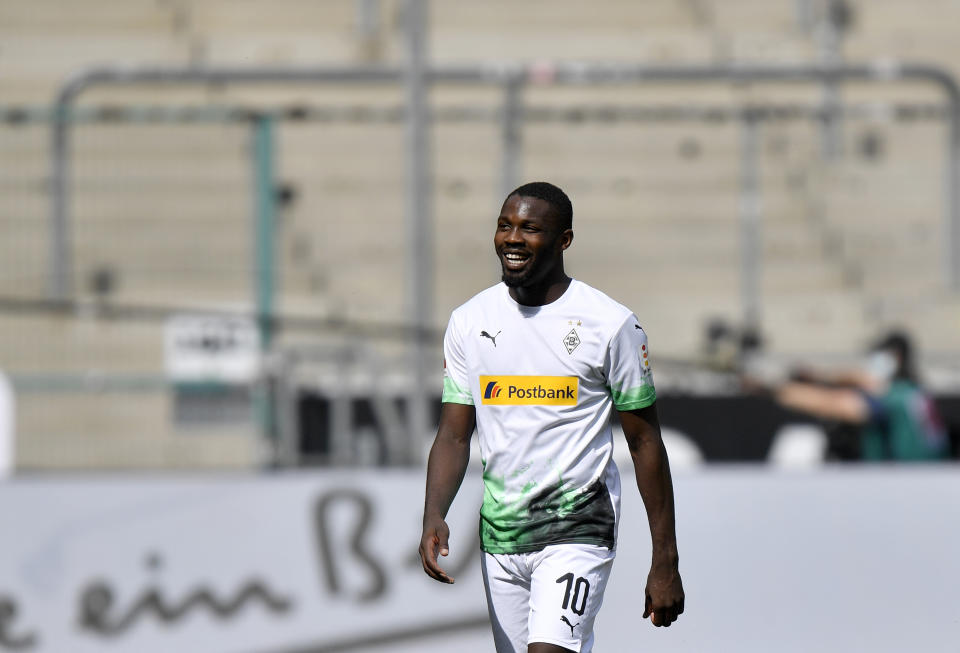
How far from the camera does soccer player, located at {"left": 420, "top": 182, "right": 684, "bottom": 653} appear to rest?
3643 millimetres

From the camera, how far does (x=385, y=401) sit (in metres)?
9.30

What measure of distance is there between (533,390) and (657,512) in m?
0.43

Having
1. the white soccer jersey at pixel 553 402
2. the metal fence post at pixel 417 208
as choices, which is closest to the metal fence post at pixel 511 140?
the metal fence post at pixel 417 208

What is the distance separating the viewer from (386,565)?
6.60m

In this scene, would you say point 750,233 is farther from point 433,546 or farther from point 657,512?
point 433,546

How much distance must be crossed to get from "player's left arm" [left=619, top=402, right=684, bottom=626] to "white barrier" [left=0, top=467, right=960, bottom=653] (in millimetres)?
2544

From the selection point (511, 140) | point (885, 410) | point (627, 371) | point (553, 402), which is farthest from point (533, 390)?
point (511, 140)

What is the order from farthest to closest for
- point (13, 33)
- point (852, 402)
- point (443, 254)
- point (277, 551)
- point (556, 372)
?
point (13, 33)
point (443, 254)
point (852, 402)
point (277, 551)
point (556, 372)

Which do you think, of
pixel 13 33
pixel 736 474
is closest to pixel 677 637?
pixel 736 474

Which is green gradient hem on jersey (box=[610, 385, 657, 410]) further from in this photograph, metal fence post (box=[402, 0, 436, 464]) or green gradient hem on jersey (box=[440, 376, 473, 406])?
metal fence post (box=[402, 0, 436, 464])

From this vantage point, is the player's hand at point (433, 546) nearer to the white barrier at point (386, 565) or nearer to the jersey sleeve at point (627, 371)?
the jersey sleeve at point (627, 371)

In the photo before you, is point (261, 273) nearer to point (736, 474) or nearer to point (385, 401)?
point (385, 401)

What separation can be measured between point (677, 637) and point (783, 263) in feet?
20.4

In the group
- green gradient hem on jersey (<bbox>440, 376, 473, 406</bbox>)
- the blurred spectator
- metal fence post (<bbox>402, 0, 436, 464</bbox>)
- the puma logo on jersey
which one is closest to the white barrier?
metal fence post (<bbox>402, 0, 436, 464</bbox>)
